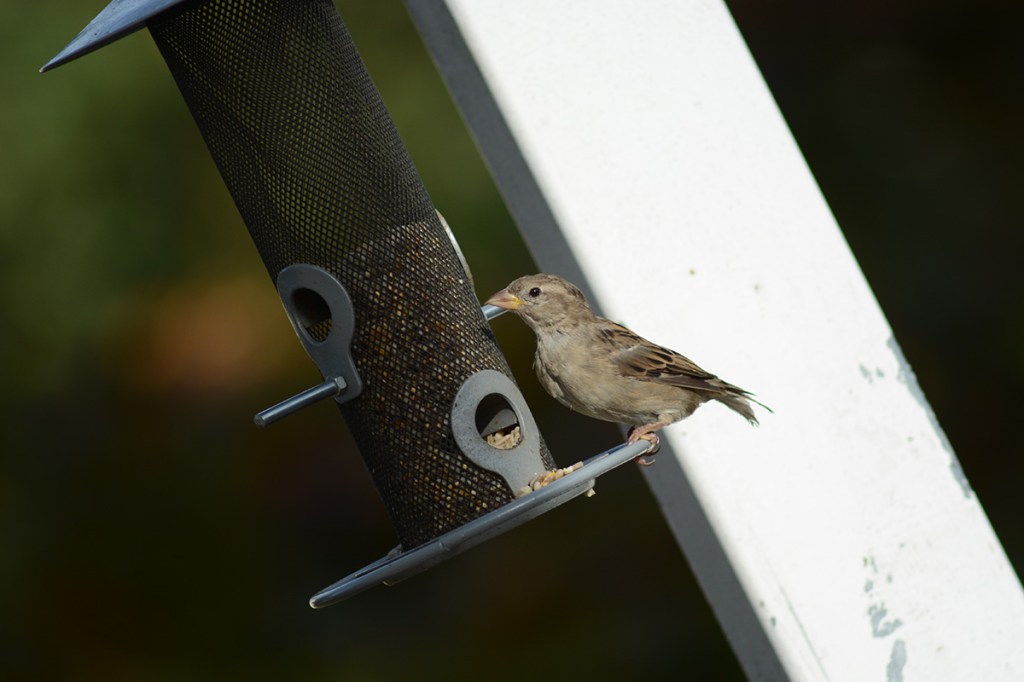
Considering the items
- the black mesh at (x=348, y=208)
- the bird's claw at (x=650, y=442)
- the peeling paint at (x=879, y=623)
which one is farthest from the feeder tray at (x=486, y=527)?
the peeling paint at (x=879, y=623)

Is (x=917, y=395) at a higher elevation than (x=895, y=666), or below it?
higher

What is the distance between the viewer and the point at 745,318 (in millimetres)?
2100

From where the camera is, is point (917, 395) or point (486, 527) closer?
point (486, 527)

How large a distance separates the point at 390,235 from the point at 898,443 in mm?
1002

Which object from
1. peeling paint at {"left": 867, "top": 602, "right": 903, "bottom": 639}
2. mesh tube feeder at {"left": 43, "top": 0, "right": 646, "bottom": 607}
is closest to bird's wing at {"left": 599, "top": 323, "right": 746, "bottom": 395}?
mesh tube feeder at {"left": 43, "top": 0, "right": 646, "bottom": 607}

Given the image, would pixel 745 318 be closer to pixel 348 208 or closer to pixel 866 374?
pixel 866 374

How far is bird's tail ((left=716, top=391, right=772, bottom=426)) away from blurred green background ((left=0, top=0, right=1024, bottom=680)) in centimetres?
361

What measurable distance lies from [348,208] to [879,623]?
47.1 inches

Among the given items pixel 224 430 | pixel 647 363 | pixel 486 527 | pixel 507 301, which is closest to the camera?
pixel 486 527

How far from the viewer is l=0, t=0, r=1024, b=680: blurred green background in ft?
19.2

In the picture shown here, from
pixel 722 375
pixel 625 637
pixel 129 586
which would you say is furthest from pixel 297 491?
pixel 722 375

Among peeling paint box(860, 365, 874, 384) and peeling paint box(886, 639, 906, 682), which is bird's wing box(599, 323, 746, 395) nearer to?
peeling paint box(860, 365, 874, 384)

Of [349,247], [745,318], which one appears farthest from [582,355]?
[745,318]

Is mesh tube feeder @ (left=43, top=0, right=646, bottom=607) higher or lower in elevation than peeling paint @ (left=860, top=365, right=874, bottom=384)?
higher
